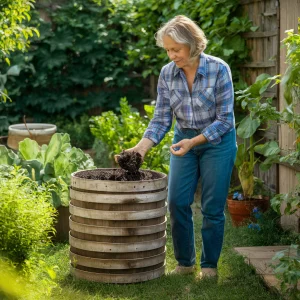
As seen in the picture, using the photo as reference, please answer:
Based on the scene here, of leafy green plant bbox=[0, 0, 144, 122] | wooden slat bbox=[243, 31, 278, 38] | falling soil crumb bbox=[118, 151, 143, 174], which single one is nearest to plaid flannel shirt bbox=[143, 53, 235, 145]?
falling soil crumb bbox=[118, 151, 143, 174]

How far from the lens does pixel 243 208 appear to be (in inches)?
218

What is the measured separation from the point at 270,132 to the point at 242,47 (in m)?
A: 0.98

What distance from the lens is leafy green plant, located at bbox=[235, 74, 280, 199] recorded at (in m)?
4.12

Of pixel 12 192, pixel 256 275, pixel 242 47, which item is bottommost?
pixel 256 275

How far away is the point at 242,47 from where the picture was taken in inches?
248

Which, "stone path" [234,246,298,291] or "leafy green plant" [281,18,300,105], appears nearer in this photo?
"leafy green plant" [281,18,300,105]

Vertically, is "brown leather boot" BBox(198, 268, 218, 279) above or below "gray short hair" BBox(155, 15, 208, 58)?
below

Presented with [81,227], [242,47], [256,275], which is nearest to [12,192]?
[81,227]

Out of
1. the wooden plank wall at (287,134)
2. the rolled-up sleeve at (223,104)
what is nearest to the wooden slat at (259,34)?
the wooden plank wall at (287,134)

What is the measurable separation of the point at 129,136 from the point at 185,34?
3.27 meters

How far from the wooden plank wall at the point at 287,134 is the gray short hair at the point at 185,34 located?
3.86 ft

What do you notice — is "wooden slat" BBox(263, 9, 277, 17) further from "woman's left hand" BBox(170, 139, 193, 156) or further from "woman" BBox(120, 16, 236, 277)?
"woman's left hand" BBox(170, 139, 193, 156)

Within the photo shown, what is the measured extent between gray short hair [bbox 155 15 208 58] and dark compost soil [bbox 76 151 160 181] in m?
0.69

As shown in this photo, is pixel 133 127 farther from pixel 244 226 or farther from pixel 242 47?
pixel 244 226
